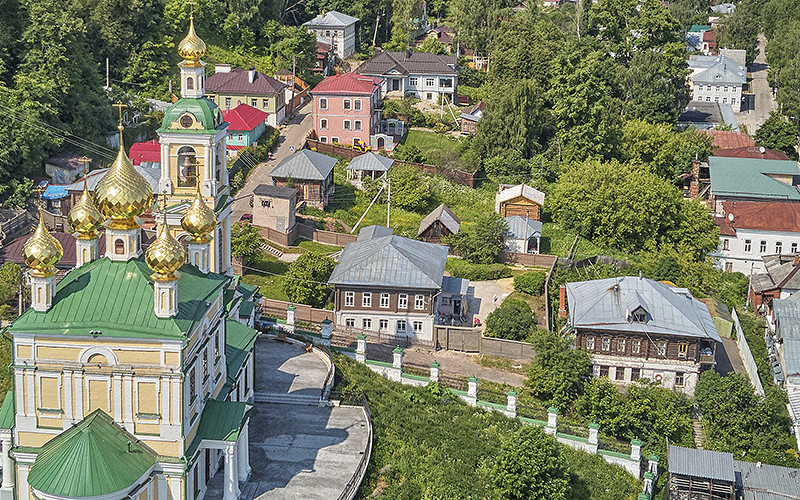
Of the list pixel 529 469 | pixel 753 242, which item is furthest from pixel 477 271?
pixel 529 469

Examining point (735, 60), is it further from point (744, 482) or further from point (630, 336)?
point (744, 482)

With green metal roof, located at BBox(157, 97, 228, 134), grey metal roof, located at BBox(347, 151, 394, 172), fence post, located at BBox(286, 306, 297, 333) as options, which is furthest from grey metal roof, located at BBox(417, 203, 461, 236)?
green metal roof, located at BBox(157, 97, 228, 134)

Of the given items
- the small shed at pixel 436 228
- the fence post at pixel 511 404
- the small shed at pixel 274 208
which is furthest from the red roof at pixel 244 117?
the fence post at pixel 511 404

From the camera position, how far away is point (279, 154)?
224ft

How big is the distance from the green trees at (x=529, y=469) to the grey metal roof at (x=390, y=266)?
530 inches

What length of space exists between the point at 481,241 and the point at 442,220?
8.76 feet

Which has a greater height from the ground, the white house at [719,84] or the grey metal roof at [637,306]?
the white house at [719,84]

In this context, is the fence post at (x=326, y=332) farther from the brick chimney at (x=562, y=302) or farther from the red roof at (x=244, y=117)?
the red roof at (x=244, y=117)

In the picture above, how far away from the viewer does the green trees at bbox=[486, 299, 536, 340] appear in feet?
153

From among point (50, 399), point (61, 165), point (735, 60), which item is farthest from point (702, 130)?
point (50, 399)

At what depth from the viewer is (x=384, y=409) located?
36.2 metres

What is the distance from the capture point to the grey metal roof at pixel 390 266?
45750 millimetres

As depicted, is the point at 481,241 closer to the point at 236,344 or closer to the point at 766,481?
the point at 766,481

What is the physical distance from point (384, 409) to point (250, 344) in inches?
208
